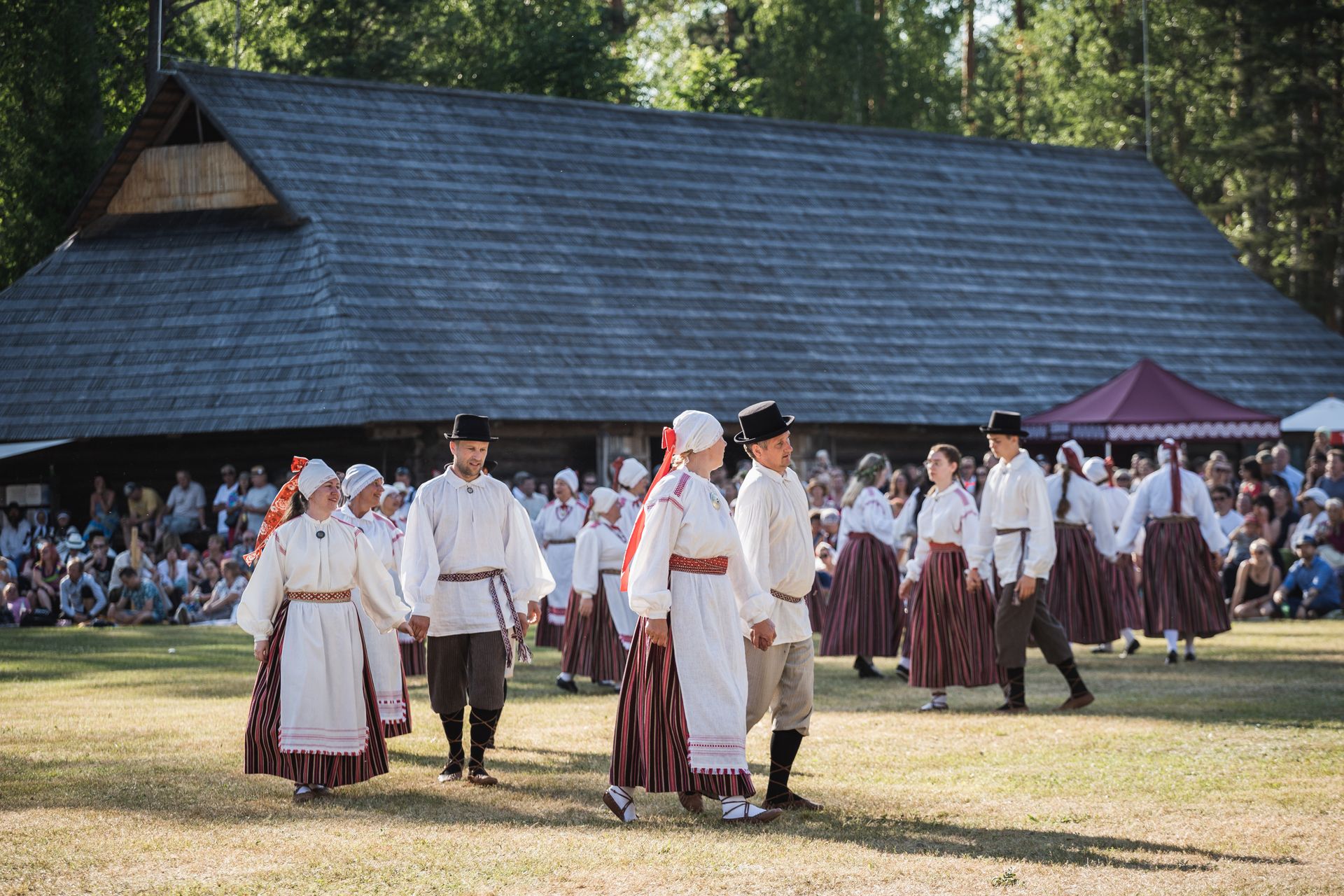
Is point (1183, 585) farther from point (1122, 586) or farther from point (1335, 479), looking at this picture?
point (1335, 479)

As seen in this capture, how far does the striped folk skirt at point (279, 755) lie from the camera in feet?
27.7

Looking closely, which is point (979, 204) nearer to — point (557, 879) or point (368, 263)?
point (368, 263)

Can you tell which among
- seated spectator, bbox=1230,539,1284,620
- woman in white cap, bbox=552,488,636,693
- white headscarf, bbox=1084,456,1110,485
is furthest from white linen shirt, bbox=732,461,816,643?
seated spectator, bbox=1230,539,1284,620

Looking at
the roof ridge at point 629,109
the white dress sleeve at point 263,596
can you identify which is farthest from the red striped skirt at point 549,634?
the roof ridge at point 629,109

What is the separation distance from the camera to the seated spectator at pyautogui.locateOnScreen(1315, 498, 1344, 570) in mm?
18891

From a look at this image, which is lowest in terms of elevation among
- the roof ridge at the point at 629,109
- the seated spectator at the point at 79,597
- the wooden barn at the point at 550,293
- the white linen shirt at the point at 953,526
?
the seated spectator at the point at 79,597

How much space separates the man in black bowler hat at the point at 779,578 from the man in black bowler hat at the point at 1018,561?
383 cm

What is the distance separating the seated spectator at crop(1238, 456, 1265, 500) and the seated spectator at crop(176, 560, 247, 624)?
11919 millimetres

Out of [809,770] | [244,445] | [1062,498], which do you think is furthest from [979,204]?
[809,770]

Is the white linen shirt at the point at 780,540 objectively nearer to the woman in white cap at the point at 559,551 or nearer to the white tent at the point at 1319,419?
the woman in white cap at the point at 559,551

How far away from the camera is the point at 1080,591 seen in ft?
45.0

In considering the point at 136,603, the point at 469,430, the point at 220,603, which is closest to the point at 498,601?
the point at 469,430

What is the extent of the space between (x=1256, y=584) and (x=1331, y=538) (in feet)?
3.22

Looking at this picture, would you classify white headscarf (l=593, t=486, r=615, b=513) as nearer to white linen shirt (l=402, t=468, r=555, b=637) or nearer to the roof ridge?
white linen shirt (l=402, t=468, r=555, b=637)
